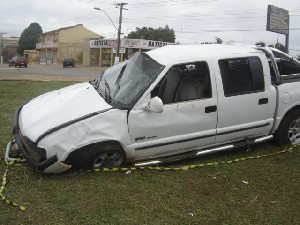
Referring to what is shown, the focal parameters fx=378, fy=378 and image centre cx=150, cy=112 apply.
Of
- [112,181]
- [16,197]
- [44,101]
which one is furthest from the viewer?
[44,101]

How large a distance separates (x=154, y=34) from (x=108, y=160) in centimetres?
7283

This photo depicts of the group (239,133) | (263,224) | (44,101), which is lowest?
(263,224)

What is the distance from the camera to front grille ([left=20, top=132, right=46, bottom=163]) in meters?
4.26

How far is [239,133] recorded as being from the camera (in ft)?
17.6

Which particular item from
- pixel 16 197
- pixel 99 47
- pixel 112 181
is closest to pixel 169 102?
pixel 112 181

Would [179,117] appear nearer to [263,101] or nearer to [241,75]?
[241,75]

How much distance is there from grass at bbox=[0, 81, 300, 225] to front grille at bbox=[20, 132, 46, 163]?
252mm

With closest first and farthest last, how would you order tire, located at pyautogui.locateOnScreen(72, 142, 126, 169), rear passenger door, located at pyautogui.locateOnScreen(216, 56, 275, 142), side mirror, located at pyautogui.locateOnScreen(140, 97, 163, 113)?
tire, located at pyautogui.locateOnScreen(72, 142, 126, 169)
side mirror, located at pyautogui.locateOnScreen(140, 97, 163, 113)
rear passenger door, located at pyautogui.locateOnScreen(216, 56, 275, 142)

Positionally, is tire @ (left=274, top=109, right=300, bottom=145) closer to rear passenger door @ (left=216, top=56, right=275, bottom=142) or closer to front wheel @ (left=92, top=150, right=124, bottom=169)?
rear passenger door @ (left=216, top=56, right=275, bottom=142)

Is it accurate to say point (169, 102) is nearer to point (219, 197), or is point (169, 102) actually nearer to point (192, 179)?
point (192, 179)

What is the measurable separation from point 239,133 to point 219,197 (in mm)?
1438

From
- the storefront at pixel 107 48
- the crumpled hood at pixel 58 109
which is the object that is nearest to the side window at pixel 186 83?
the crumpled hood at pixel 58 109

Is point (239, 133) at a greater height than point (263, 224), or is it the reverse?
point (239, 133)

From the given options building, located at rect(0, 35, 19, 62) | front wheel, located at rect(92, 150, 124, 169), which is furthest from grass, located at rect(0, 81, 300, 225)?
building, located at rect(0, 35, 19, 62)
